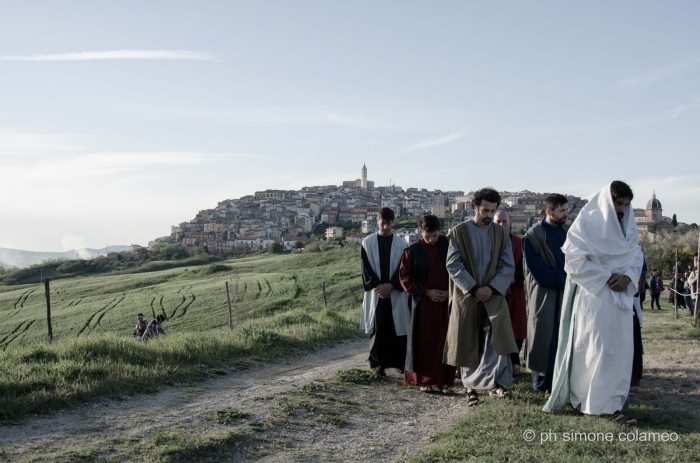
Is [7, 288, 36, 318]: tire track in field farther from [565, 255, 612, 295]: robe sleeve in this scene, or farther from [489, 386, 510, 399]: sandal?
[565, 255, 612, 295]: robe sleeve

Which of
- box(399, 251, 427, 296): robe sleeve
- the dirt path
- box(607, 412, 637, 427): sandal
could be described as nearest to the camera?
the dirt path

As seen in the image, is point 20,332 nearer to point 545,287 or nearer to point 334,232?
point 545,287

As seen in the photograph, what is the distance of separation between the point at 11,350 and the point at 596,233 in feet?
22.7

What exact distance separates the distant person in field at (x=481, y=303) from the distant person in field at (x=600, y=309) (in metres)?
0.71

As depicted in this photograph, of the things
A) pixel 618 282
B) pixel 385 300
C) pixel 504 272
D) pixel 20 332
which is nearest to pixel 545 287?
pixel 504 272

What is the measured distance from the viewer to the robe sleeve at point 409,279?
281 inches

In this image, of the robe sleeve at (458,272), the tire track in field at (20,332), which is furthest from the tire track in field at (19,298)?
the robe sleeve at (458,272)

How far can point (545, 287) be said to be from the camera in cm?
648

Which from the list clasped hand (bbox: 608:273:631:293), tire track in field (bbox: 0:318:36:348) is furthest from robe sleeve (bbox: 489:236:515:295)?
tire track in field (bbox: 0:318:36:348)

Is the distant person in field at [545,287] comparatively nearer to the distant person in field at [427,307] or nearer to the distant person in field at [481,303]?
the distant person in field at [481,303]

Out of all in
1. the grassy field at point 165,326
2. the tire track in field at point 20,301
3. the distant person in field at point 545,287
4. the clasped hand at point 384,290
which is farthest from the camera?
the tire track in field at point 20,301

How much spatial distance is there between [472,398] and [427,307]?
1.21 m

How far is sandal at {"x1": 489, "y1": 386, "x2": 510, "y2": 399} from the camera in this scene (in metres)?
6.33

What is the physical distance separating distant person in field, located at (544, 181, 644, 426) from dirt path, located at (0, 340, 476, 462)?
1.12 m
